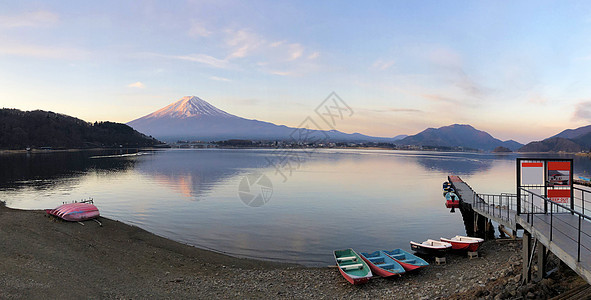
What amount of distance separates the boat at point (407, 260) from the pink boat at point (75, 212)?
14716 mm

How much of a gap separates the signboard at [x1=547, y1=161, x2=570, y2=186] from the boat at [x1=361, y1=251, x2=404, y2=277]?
5.00 m

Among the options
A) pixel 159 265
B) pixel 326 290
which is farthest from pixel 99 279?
pixel 326 290

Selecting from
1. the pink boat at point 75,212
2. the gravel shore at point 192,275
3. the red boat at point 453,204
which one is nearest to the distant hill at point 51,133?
the pink boat at point 75,212

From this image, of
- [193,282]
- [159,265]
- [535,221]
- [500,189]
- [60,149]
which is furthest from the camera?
[60,149]

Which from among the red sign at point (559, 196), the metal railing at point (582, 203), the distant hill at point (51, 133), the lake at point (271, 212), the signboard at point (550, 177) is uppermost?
the distant hill at point (51, 133)

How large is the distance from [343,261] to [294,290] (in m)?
2.56

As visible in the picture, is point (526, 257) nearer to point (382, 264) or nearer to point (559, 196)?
point (559, 196)

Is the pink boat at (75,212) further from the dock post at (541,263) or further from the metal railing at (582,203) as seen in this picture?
the metal railing at (582,203)

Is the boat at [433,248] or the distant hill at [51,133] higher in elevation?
the distant hill at [51,133]

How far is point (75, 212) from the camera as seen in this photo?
16.7 meters

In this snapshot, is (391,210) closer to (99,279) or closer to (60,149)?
(99,279)

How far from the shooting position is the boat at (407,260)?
11078 mm

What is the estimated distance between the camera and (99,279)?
9.68 metres

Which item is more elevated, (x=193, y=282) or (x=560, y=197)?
(x=560, y=197)
